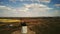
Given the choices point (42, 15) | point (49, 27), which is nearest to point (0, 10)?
point (42, 15)

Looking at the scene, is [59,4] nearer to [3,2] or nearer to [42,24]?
[42,24]

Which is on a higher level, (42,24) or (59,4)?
(59,4)

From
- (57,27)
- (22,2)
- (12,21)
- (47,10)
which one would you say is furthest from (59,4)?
(12,21)

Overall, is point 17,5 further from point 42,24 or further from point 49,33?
point 49,33

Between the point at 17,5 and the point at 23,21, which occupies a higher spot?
the point at 17,5

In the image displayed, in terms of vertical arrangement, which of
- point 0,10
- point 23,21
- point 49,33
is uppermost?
point 0,10

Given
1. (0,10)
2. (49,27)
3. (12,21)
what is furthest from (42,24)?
(0,10)

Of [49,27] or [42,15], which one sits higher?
[42,15]

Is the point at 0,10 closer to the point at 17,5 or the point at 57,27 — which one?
the point at 17,5
